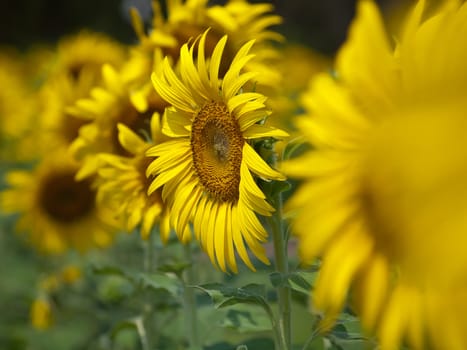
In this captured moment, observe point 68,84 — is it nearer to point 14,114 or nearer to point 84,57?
point 84,57

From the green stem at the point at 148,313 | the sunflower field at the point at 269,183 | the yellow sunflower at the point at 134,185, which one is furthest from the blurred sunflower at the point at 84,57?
the yellow sunflower at the point at 134,185

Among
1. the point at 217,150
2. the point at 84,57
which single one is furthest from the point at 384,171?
the point at 84,57

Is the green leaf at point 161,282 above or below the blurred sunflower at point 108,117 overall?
below

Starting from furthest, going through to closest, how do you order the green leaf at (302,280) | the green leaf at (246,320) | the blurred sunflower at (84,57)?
the blurred sunflower at (84,57), the green leaf at (246,320), the green leaf at (302,280)

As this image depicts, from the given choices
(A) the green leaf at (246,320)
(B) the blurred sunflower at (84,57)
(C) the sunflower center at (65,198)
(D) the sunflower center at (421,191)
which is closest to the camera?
(D) the sunflower center at (421,191)

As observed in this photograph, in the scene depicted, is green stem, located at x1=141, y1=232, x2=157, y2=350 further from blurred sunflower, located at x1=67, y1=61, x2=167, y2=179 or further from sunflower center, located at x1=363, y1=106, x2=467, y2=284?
sunflower center, located at x1=363, y1=106, x2=467, y2=284

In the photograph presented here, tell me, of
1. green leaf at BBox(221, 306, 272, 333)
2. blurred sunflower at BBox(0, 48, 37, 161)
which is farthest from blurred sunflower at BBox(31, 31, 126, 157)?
green leaf at BBox(221, 306, 272, 333)

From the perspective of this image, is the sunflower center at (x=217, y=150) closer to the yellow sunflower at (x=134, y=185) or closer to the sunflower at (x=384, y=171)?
the yellow sunflower at (x=134, y=185)
